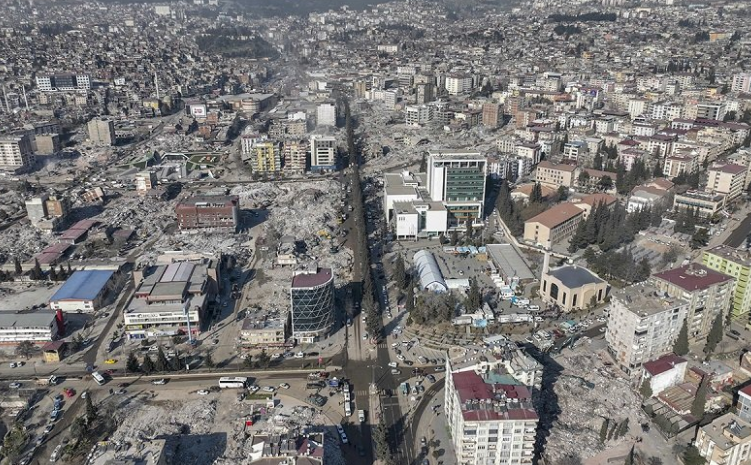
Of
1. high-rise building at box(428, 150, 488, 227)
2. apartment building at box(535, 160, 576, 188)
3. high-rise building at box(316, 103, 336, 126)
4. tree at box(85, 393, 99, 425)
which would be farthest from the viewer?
high-rise building at box(316, 103, 336, 126)

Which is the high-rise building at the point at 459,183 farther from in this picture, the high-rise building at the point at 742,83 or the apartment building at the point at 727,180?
the high-rise building at the point at 742,83

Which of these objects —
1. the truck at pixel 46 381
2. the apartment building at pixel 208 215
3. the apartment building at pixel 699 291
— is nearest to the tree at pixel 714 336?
the apartment building at pixel 699 291

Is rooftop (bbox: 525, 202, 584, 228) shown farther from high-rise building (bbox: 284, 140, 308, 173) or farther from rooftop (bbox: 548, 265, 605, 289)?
high-rise building (bbox: 284, 140, 308, 173)

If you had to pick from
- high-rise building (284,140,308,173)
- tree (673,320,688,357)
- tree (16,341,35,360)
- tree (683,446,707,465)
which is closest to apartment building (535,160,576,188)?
high-rise building (284,140,308,173)

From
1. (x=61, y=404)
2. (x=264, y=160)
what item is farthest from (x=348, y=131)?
(x=61, y=404)

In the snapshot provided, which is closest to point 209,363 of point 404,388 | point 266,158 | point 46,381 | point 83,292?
point 46,381

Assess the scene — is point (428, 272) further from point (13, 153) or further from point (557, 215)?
point (13, 153)
